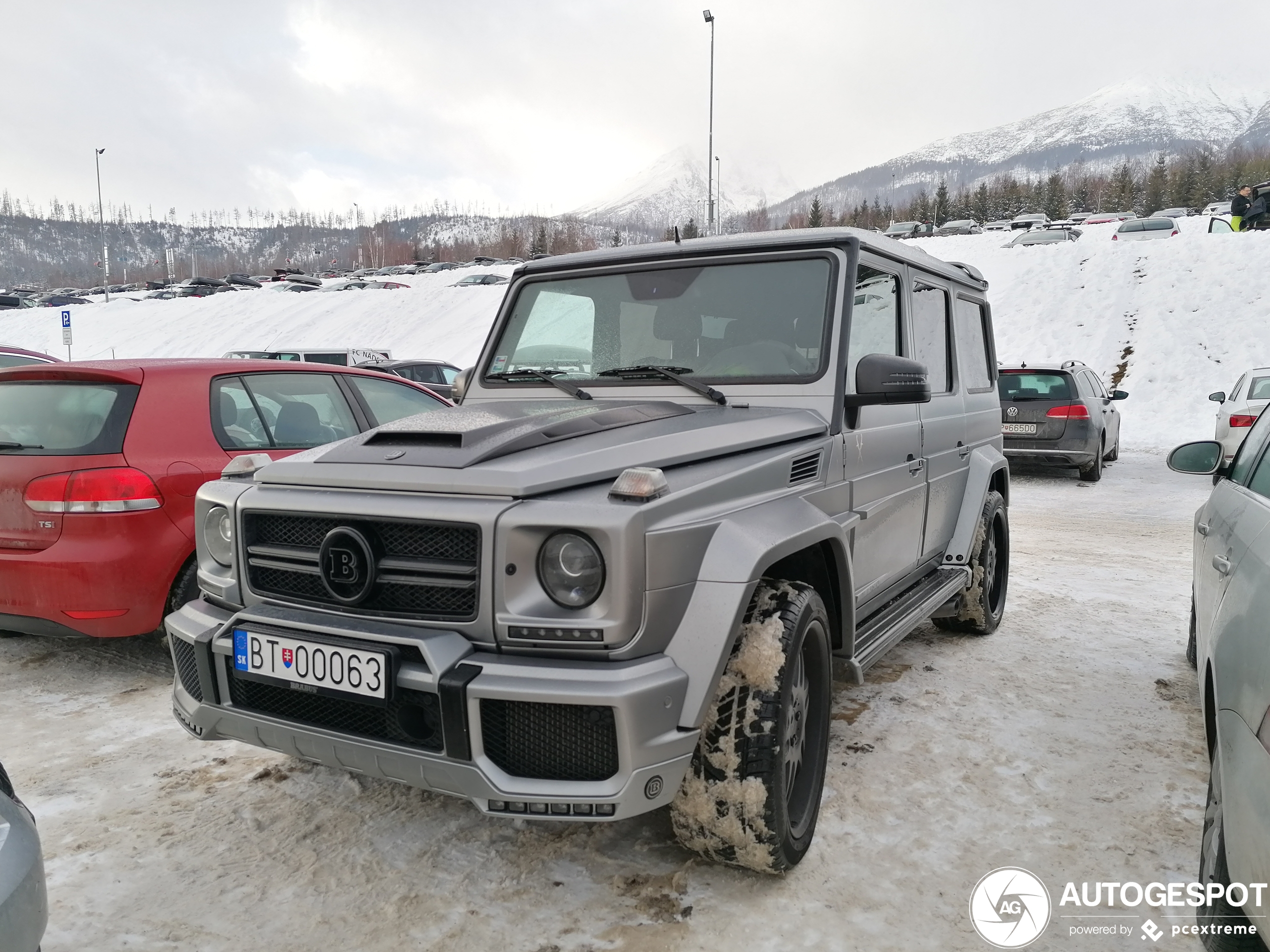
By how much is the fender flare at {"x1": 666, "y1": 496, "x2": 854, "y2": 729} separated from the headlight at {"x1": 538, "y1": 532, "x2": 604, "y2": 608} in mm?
269

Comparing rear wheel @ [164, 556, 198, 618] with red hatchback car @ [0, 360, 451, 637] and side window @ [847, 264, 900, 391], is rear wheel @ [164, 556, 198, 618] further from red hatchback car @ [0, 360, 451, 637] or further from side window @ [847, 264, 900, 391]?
side window @ [847, 264, 900, 391]

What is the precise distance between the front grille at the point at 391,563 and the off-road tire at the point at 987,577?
130 inches

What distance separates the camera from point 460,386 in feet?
12.8

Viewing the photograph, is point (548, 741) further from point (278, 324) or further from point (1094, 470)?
point (278, 324)

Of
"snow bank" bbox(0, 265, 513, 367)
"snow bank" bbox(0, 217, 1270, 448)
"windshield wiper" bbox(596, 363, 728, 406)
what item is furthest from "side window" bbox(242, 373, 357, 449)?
"snow bank" bbox(0, 265, 513, 367)

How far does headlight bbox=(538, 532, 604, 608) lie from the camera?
2182 mm

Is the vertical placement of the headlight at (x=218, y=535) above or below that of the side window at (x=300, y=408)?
below

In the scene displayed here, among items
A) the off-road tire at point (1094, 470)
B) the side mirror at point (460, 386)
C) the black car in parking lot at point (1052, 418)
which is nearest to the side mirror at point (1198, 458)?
the side mirror at point (460, 386)

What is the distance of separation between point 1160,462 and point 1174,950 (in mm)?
12992

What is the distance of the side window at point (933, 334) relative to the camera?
410 cm

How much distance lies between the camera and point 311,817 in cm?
299

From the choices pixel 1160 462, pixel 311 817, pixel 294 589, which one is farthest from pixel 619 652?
pixel 1160 462

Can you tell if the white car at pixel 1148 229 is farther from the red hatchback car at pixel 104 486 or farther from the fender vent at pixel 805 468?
the red hatchback car at pixel 104 486

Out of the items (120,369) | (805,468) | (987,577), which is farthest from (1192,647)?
(120,369)
